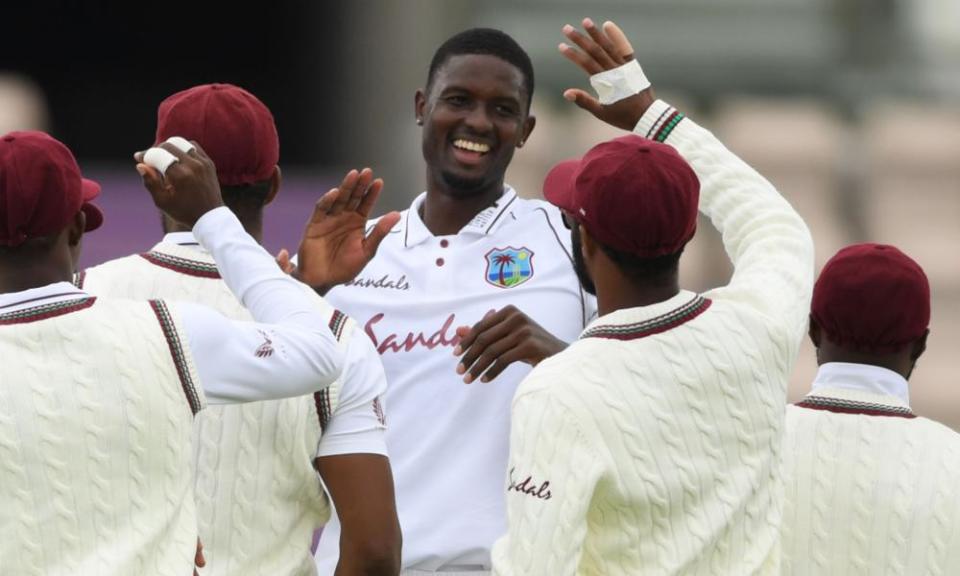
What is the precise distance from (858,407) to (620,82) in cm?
74

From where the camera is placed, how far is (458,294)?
4.02 m

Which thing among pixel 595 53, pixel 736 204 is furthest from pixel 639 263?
pixel 595 53

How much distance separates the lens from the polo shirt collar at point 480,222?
4098 mm

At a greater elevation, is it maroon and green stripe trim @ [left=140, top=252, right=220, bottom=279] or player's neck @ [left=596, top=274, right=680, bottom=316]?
player's neck @ [left=596, top=274, right=680, bottom=316]

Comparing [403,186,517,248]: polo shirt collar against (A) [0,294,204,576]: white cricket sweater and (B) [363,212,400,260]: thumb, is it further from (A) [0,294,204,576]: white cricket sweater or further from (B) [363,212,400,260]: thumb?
(A) [0,294,204,576]: white cricket sweater

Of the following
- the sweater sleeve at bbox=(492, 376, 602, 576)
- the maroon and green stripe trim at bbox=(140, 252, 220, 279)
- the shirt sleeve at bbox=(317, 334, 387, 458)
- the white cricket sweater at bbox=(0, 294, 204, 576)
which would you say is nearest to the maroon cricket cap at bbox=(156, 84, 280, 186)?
the maroon and green stripe trim at bbox=(140, 252, 220, 279)

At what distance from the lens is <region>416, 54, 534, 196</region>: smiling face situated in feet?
Answer: 13.4

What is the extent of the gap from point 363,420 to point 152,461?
1.81 feet

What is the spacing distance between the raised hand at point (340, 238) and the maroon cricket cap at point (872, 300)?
0.86 metres

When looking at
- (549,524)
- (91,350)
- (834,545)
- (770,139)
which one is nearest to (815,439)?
(834,545)

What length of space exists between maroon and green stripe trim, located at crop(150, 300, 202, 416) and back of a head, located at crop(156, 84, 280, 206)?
58 cm

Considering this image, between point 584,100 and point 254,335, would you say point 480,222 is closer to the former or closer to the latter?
point 584,100

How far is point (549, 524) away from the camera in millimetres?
2912

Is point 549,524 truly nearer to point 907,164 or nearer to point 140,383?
point 140,383
